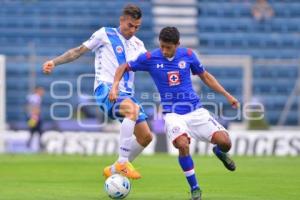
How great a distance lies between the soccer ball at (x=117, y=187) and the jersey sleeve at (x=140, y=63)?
4.54 feet

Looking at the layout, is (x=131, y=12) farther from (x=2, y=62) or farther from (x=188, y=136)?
(x=2, y=62)

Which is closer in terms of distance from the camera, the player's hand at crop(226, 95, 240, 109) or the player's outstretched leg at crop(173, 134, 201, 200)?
the player's outstretched leg at crop(173, 134, 201, 200)

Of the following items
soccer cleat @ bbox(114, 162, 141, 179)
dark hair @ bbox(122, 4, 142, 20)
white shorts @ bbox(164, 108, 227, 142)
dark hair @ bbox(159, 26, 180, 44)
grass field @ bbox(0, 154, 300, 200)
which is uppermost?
dark hair @ bbox(122, 4, 142, 20)

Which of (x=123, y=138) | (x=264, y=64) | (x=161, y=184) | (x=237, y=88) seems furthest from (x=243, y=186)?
(x=237, y=88)

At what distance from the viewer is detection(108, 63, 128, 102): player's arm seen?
33.2 ft

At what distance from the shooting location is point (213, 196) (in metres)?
10.1

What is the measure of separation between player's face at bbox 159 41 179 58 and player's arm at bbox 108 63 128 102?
0.60 metres

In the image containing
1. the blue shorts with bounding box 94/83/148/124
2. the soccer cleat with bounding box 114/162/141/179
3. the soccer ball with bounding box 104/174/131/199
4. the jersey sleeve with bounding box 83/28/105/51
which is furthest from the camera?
the jersey sleeve with bounding box 83/28/105/51

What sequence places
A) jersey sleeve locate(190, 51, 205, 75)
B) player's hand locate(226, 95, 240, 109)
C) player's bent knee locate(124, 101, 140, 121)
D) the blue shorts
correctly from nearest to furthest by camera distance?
jersey sleeve locate(190, 51, 205, 75)
player's hand locate(226, 95, 240, 109)
player's bent knee locate(124, 101, 140, 121)
the blue shorts

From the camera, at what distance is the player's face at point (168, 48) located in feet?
32.2

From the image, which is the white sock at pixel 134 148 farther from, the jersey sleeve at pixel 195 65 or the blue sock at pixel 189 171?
the blue sock at pixel 189 171

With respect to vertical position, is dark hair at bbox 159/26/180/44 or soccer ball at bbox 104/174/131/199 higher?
dark hair at bbox 159/26/180/44

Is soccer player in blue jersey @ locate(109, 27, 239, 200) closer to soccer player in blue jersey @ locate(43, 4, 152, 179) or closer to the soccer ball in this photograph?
soccer player in blue jersey @ locate(43, 4, 152, 179)

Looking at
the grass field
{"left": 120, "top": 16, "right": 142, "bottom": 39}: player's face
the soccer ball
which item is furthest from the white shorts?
{"left": 120, "top": 16, "right": 142, "bottom": 39}: player's face
